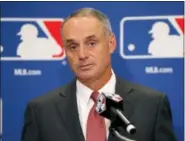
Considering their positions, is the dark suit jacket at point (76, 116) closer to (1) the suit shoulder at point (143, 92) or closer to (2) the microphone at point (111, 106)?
(1) the suit shoulder at point (143, 92)

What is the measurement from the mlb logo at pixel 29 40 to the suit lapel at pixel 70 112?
40 centimetres

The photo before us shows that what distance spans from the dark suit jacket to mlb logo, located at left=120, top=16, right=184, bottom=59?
384mm

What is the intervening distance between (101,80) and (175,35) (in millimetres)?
537

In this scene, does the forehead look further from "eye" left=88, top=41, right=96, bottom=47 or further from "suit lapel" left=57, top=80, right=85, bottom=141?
"suit lapel" left=57, top=80, right=85, bottom=141

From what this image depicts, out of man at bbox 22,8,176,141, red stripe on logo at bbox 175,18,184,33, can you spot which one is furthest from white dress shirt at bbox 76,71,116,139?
red stripe on logo at bbox 175,18,184,33

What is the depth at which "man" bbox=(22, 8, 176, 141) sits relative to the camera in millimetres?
1358

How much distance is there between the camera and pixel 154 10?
1.81m

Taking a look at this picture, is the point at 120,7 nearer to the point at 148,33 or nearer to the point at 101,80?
the point at 148,33

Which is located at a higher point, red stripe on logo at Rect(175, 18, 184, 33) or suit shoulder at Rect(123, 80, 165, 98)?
red stripe on logo at Rect(175, 18, 184, 33)

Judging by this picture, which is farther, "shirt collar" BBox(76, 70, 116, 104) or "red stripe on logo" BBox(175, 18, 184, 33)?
"red stripe on logo" BBox(175, 18, 184, 33)

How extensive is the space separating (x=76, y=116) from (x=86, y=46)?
0.83 feet

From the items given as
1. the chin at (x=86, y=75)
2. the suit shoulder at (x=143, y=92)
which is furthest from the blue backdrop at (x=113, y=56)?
the chin at (x=86, y=75)

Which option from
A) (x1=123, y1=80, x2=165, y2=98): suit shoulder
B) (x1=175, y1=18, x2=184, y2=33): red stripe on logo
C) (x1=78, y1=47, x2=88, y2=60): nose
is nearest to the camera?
(x1=78, y1=47, x2=88, y2=60): nose

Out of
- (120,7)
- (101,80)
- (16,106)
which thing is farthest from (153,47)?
(16,106)
